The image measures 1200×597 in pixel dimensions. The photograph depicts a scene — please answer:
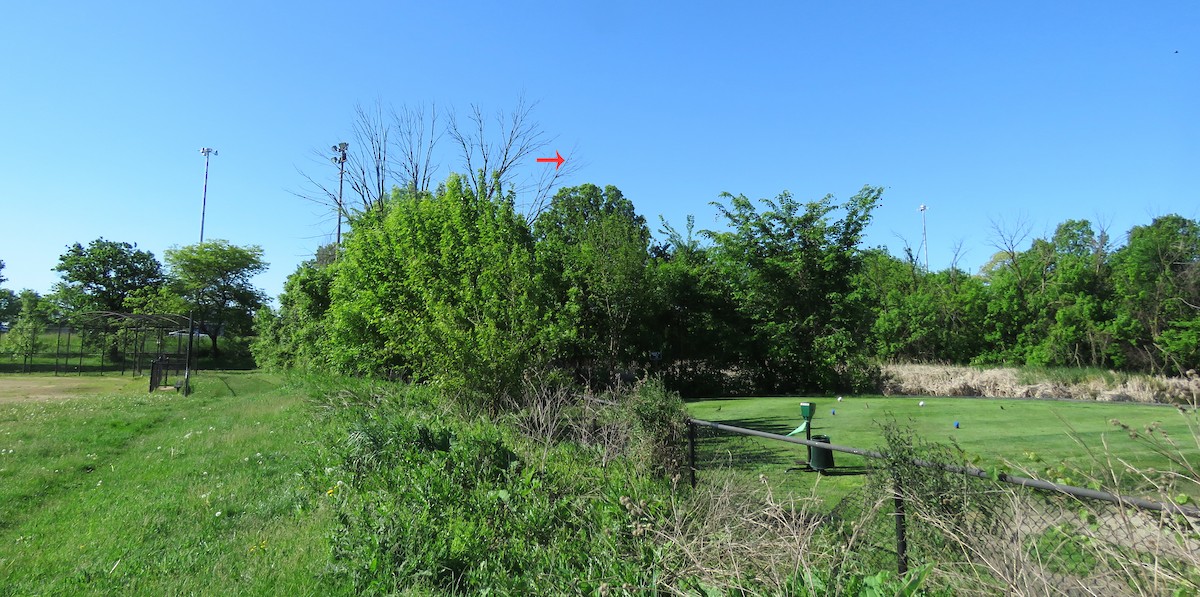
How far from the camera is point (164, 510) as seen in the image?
641cm

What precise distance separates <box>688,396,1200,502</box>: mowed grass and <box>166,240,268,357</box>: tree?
186 feet

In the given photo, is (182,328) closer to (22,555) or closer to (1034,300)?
(22,555)

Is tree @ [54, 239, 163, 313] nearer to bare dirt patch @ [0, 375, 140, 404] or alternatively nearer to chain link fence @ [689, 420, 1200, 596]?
bare dirt patch @ [0, 375, 140, 404]

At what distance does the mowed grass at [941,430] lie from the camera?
8398mm

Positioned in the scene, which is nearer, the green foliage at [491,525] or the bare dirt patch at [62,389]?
the green foliage at [491,525]

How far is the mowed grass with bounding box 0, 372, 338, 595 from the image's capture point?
4.55m

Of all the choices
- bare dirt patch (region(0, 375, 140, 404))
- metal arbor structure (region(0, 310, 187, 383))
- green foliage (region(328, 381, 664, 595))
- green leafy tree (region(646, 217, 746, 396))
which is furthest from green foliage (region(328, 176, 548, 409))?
metal arbor structure (region(0, 310, 187, 383))

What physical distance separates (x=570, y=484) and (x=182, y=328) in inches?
1237

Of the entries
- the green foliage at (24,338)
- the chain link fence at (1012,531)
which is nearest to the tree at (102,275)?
the green foliage at (24,338)

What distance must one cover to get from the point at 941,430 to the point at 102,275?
6924 cm

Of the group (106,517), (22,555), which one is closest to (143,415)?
(106,517)

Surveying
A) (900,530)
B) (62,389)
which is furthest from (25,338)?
(900,530)

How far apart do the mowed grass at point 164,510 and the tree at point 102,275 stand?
56.1 m

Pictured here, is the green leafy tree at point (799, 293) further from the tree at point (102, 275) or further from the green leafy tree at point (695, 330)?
the tree at point (102, 275)
